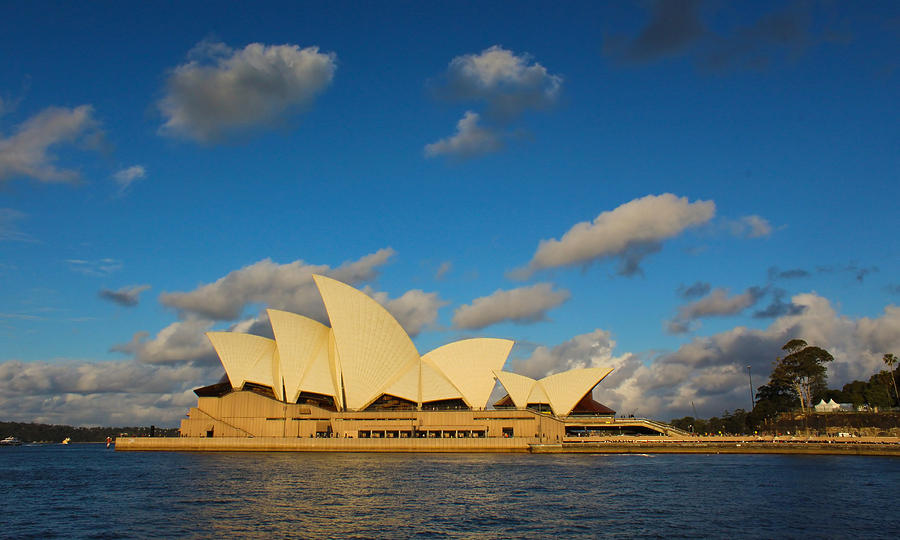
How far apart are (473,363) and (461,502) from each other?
48610mm

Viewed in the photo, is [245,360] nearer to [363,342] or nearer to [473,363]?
[363,342]

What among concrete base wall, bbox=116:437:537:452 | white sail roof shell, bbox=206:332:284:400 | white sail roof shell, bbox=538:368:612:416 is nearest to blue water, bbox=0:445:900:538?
concrete base wall, bbox=116:437:537:452

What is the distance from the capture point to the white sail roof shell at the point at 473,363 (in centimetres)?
7706

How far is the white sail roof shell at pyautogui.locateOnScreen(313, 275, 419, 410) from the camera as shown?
7150 cm

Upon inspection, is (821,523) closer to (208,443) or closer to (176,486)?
(176,486)

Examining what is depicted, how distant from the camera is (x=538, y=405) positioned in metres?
80.0

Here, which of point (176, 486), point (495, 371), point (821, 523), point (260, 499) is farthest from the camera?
point (495, 371)

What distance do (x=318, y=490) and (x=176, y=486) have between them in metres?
9.06

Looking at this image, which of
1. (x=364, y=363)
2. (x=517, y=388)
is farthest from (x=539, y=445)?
(x=364, y=363)

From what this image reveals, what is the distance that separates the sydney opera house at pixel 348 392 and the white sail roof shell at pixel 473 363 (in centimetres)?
12

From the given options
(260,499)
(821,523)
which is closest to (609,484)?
(821,523)

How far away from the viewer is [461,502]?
29.5 meters

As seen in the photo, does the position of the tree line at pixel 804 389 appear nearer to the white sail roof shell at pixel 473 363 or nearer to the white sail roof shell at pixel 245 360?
the white sail roof shell at pixel 473 363

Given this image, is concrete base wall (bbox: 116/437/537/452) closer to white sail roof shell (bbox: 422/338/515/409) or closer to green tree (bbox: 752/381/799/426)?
white sail roof shell (bbox: 422/338/515/409)
